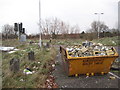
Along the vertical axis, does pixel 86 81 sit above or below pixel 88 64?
below

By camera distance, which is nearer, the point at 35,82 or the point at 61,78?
the point at 35,82

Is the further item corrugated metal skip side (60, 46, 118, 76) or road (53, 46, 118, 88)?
corrugated metal skip side (60, 46, 118, 76)

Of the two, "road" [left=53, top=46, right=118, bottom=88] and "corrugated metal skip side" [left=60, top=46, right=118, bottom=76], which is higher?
"corrugated metal skip side" [left=60, top=46, right=118, bottom=76]

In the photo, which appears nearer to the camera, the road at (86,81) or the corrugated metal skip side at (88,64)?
the road at (86,81)

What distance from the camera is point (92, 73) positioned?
246 inches

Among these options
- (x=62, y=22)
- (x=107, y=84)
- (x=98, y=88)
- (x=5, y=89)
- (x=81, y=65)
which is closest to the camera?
(x=5, y=89)

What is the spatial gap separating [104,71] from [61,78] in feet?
5.88

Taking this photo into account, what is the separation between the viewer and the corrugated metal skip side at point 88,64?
5.81 meters

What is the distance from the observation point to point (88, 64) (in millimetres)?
5992

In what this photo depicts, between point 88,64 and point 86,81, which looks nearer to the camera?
point 86,81

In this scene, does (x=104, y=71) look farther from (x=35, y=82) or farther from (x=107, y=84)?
(x=35, y=82)

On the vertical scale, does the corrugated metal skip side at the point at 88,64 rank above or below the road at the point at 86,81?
above

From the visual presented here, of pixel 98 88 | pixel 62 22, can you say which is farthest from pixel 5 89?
pixel 62 22

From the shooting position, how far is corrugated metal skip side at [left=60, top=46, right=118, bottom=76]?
5.81 meters
